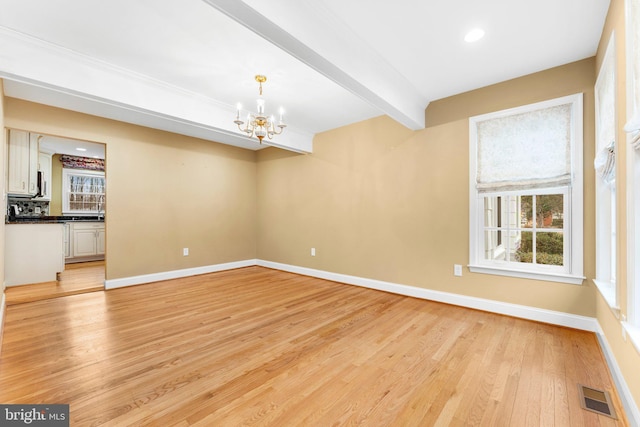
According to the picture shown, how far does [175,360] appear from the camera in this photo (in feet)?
6.82

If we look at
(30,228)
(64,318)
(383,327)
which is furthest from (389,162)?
(30,228)

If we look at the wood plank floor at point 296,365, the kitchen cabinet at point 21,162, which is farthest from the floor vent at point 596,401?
the kitchen cabinet at point 21,162

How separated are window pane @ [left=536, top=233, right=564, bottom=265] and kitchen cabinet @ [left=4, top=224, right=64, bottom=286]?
687cm

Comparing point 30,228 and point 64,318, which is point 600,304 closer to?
point 64,318

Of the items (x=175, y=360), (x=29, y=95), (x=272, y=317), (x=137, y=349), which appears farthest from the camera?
(x=29, y=95)

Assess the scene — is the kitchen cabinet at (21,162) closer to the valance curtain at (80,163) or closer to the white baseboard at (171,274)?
the valance curtain at (80,163)

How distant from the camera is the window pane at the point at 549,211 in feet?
9.04

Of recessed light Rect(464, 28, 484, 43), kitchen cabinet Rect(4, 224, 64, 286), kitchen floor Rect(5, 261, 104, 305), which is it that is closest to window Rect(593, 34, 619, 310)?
recessed light Rect(464, 28, 484, 43)

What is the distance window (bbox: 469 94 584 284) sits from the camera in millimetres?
2611

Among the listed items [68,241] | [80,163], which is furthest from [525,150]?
[80,163]

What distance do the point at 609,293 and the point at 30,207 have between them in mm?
9192

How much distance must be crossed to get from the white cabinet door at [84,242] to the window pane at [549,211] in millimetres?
8535

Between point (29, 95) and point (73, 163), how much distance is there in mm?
4391

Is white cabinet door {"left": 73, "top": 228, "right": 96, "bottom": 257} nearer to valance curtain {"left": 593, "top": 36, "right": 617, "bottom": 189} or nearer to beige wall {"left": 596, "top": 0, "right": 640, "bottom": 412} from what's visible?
beige wall {"left": 596, "top": 0, "right": 640, "bottom": 412}
